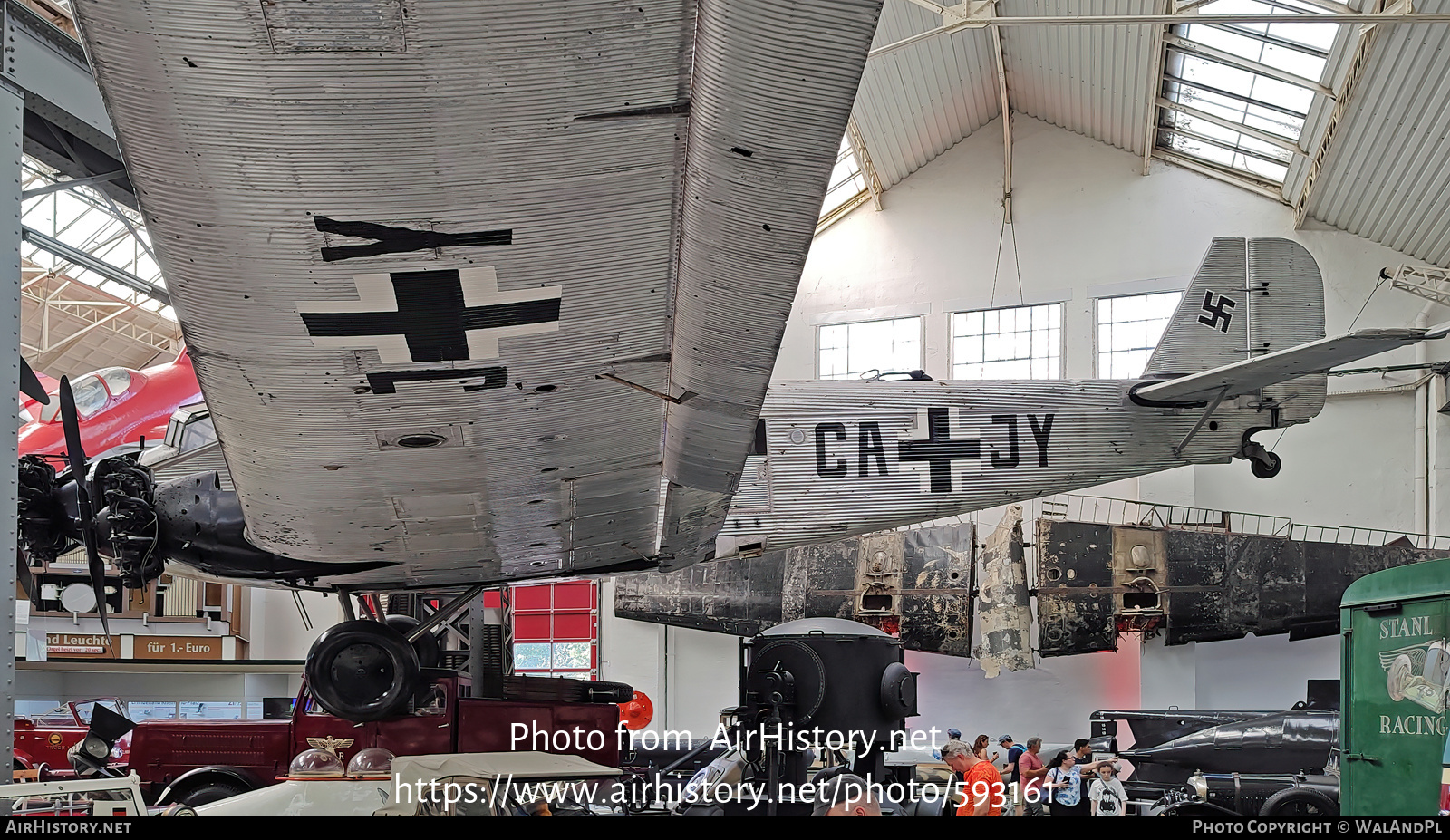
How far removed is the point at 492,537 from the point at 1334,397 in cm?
1507

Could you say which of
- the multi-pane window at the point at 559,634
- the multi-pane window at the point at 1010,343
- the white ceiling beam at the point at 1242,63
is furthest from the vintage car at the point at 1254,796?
the multi-pane window at the point at 559,634

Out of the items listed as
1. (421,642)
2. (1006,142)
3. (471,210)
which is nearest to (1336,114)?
(1006,142)

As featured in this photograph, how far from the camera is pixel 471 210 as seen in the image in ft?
10.0

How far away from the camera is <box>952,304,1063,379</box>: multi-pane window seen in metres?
18.8

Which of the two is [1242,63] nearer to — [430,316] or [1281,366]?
[1281,366]

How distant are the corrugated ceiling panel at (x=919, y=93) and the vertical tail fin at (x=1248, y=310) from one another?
779 cm

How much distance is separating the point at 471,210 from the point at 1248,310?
29.3 feet

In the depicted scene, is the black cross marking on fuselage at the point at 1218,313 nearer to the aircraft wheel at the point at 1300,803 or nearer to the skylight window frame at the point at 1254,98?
the aircraft wheel at the point at 1300,803

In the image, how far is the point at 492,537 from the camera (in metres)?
6.23

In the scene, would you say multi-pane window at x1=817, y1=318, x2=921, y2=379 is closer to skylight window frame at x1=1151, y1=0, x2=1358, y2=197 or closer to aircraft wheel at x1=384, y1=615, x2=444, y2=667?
skylight window frame at x1=1151, y1=0, x2=1358, y2=197
